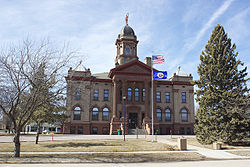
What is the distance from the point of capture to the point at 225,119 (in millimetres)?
21641

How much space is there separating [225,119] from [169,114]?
22264mm

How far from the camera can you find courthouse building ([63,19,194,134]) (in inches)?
1553

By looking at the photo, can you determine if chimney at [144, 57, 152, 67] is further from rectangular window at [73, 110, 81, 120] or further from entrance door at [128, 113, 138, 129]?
rectangular window at [73, 110, 81, 120]

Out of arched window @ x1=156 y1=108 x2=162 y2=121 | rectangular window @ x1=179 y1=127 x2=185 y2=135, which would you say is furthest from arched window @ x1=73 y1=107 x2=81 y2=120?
rectangular window @ x1=179 y1=127 x2=185 y2=135

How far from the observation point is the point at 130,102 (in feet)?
136

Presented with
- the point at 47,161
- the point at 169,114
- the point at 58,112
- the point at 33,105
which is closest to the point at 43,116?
the point at 58,112

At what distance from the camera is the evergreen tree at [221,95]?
68.1 ft

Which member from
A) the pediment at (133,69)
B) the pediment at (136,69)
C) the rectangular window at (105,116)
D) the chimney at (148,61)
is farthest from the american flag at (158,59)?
the chimney at (148,61)

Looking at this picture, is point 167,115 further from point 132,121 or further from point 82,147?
point 82,147

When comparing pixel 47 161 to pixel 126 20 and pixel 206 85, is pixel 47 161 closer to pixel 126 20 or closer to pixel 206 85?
pixel 206 85

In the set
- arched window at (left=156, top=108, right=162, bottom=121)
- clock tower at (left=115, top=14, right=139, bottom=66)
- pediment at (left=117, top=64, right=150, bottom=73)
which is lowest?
arched window at (left=156, top=108, right=162, bottom=121)

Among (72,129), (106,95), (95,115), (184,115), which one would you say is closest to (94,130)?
(95,115)

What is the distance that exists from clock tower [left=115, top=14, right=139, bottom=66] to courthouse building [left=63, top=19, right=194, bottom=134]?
560 centimetres

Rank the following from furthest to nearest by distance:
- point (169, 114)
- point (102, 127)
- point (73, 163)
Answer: point (169, 114) < point (102, 127) < point (73, 163)
